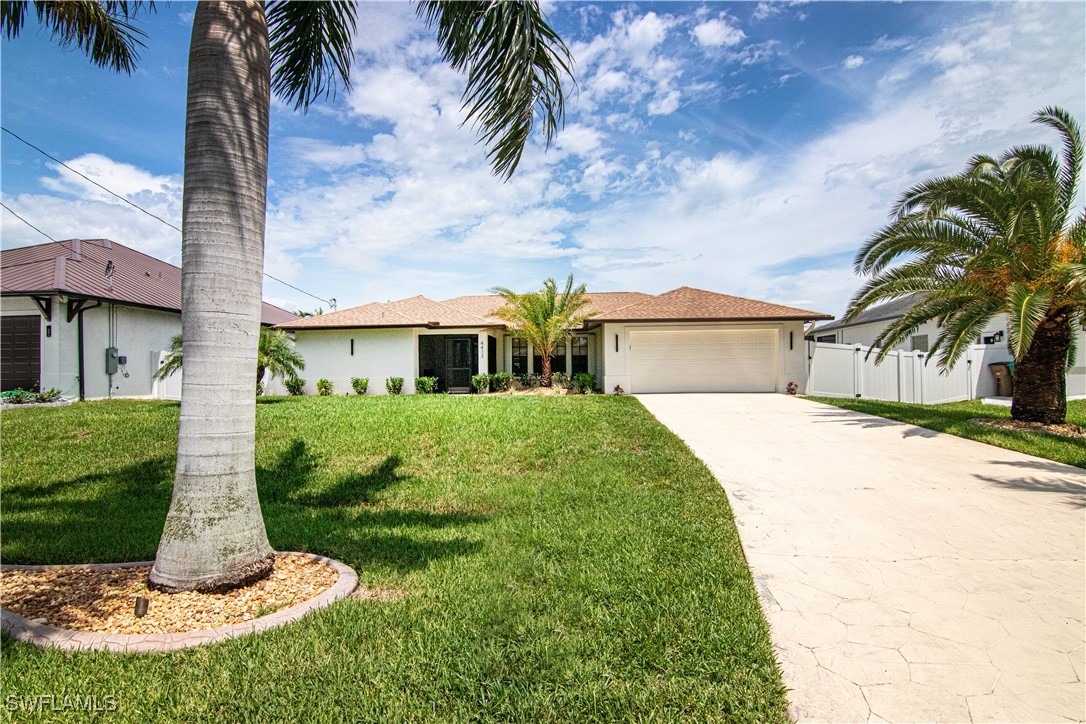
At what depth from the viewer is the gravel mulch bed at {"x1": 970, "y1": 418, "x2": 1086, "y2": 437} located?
34.2ft

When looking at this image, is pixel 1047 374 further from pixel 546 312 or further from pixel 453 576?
pixel 453 576

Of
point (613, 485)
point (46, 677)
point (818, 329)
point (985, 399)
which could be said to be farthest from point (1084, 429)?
point (818, 329)

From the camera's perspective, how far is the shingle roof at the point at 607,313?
724 inches

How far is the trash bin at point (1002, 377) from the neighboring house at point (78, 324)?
3158cm

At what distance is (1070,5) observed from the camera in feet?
27.6

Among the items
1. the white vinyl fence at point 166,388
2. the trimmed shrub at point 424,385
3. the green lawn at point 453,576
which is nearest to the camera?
the green lawn at point 453,576

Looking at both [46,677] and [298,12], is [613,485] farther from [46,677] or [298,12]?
[298,12]

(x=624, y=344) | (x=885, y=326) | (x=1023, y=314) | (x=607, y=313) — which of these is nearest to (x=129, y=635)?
(x=1023, y=314)

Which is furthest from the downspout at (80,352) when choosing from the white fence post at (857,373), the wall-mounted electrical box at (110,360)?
the white fence post at (857,373)

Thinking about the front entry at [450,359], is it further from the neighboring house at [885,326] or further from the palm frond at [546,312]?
the neighboring house at [885,326]

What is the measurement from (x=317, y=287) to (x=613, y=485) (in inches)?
1620

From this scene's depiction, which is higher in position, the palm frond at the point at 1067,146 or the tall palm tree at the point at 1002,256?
the palm frond at the point at 1067,146

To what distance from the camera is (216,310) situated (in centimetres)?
353

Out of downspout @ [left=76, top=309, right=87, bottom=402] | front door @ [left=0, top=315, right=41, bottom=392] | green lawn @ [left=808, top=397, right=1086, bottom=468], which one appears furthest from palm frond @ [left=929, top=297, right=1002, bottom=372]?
front door @ [left=0, top=315, right=41, bottom=392]
